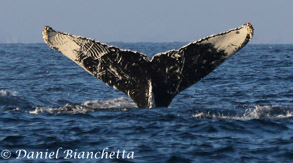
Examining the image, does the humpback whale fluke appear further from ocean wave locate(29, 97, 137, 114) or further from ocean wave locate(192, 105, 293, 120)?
ocean wave locate(29, 97, 137, 114)

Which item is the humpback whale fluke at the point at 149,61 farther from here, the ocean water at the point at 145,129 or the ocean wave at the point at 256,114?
the ocean wave at the point at 256,114

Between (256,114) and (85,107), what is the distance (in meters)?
3.96

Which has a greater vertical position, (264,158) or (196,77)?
(196,77)

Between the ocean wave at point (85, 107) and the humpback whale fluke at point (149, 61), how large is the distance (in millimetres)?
2140

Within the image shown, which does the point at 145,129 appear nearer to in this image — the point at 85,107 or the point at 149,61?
the point at 149,61

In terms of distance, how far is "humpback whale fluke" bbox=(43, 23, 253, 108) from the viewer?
11070 mm

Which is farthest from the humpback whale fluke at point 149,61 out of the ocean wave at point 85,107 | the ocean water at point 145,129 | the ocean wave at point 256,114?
the ocean wave at point 85,107

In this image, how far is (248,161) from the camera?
9.48m

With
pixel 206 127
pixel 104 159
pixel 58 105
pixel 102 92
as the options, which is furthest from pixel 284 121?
pixel 102 92

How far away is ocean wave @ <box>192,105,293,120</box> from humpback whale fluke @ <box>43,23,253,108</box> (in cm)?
137

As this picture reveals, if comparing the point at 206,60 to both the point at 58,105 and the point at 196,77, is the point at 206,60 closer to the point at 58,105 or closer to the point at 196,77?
the point at 196,77

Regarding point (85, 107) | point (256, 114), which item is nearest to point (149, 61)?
point (256, 114)

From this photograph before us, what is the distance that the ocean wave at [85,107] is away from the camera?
13.9 meters

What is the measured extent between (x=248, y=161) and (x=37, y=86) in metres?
12.2
